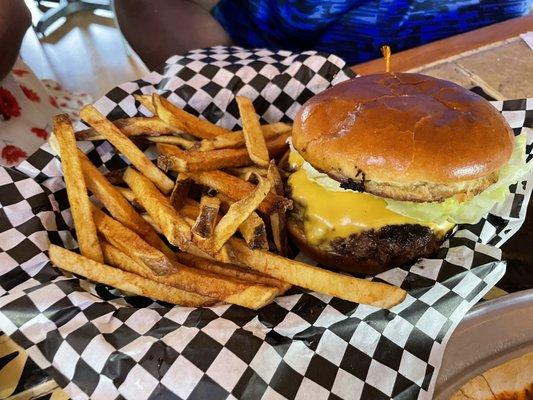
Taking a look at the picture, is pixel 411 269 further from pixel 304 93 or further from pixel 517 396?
pixel 304 93

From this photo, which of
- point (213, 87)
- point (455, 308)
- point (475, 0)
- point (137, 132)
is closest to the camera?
point (455, 308)

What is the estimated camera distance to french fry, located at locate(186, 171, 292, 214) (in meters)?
1.47

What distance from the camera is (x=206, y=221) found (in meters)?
1.33

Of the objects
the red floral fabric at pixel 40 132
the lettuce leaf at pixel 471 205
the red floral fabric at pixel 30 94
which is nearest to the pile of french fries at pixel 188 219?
the lettuce leaf at pixel 471 205

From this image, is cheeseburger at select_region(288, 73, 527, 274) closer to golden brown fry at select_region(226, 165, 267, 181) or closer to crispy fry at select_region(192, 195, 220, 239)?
golden brown fry at select_region(226, 165, 267, 181)

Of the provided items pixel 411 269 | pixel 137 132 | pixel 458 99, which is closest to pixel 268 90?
pixel 137 132

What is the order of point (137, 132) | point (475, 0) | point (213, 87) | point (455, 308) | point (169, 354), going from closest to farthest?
point (169, 354) → point (455, 308) → point (137, 132) → point (213, 87) → point (475, 0)

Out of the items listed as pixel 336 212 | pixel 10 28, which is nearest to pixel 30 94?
pixel 10 28

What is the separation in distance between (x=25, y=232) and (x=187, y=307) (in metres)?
0.57

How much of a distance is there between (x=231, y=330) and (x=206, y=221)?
0.94 feet

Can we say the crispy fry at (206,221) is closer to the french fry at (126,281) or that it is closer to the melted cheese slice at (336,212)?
the french fry at (126,281)

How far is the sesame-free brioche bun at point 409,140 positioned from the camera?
1334mm

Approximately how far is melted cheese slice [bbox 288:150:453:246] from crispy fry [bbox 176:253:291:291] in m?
0.20

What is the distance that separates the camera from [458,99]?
1447 mm
